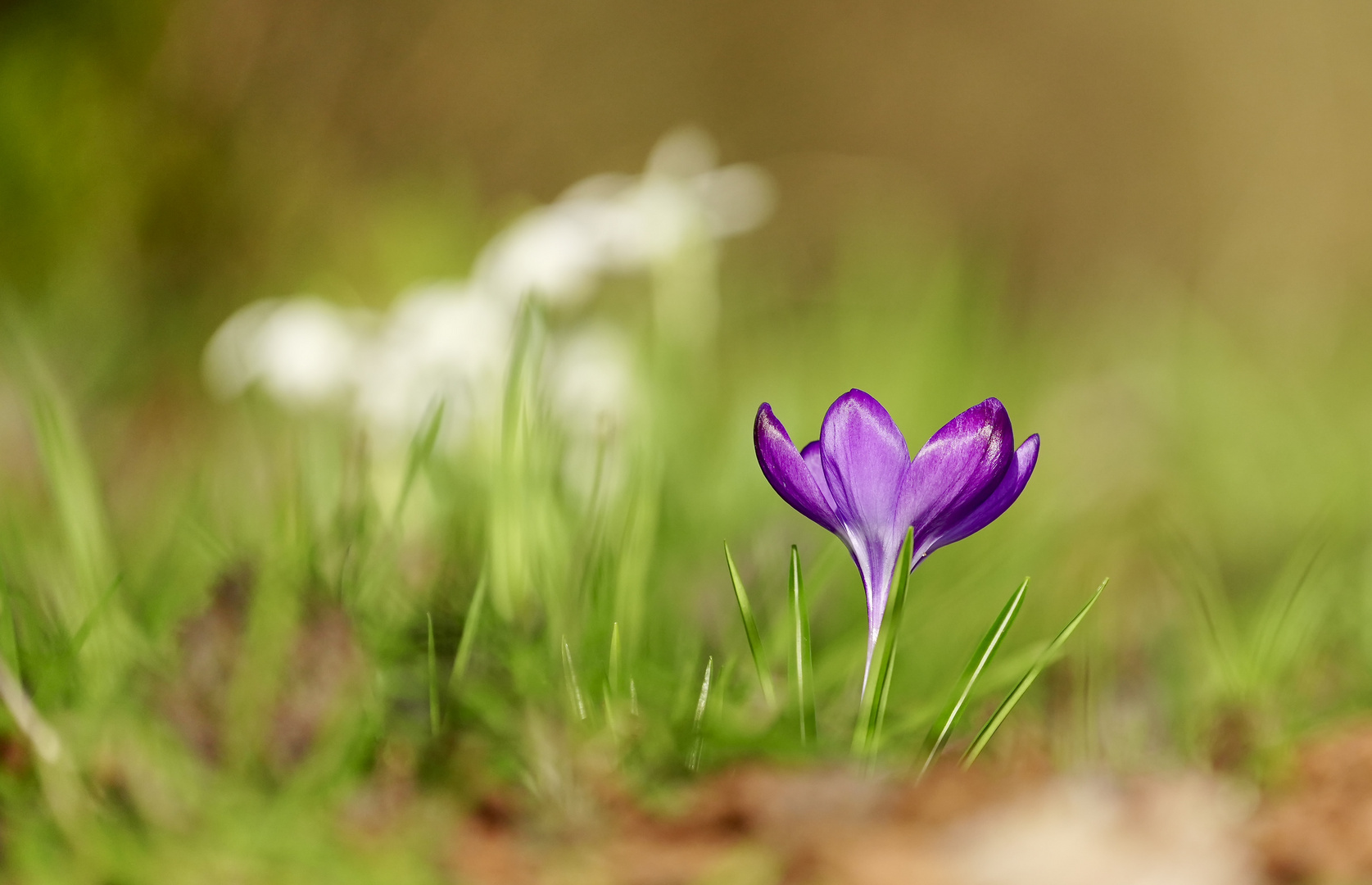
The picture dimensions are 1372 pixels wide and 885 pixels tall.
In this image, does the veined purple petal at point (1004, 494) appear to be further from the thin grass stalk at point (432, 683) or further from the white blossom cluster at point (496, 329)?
the white blossom cluster at point (496, 329)

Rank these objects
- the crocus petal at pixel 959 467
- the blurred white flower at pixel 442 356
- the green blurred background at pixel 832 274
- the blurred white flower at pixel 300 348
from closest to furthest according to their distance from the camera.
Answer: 1. the crocus petal at pixel 959 467
2. the green blurred background at pixel 832 274
3. the blurred white flower at pixel 442 356
4. the blurred white flower at pixel 300 348

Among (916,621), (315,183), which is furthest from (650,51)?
(916,621)

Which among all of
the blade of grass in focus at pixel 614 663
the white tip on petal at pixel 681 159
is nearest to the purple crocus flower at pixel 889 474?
the blade of grass in focus at pixel 614 663

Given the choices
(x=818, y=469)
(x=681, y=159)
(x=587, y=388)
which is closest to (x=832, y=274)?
(x=681, y=159)

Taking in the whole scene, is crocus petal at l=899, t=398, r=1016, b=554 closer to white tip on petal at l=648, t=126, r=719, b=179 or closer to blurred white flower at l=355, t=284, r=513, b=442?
blurred white flower at l=355, t=284, r=513, b=442

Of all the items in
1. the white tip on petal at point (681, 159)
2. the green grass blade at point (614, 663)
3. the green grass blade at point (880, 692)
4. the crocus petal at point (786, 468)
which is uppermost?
the white tip on petal at point (681, 159)

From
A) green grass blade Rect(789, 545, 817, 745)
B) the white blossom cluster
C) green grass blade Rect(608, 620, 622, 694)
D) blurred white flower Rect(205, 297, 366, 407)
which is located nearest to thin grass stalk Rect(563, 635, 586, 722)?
green grass blade Rect(608, 620, 622, 694)

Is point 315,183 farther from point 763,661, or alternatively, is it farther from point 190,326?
point 763,661

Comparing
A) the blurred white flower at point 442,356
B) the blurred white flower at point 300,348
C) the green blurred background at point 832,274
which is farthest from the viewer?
the blurred white flower at point 300,348
